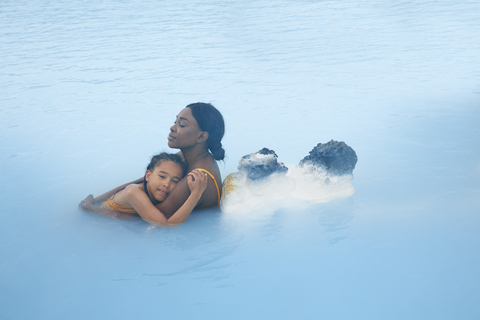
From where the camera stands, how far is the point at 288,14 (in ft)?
44.8

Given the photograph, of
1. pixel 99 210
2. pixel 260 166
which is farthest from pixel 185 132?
pixel 99 210

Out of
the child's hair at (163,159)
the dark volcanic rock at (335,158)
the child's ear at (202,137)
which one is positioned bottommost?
the dark volcanic rock at (335,158)

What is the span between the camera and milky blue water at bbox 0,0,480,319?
2.96 meters

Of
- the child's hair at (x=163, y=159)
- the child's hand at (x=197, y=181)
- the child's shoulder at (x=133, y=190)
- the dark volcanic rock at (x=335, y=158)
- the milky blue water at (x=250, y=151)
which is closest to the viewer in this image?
the milky blue water at (x=250, y=151)

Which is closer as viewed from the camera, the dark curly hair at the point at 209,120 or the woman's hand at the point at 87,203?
the dark curly hair at the point at 209,120

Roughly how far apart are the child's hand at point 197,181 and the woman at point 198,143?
0.34 ft

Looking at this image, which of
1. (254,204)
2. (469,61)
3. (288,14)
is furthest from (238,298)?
(288,14)

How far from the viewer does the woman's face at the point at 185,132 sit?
3668mm

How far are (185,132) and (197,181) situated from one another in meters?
0.42

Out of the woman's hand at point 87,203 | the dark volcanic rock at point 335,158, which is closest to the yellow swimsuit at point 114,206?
the woman's hand at point 87,203

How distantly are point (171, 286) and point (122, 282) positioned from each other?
1.02 feet

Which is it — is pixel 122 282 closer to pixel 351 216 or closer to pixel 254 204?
pixel 254 204

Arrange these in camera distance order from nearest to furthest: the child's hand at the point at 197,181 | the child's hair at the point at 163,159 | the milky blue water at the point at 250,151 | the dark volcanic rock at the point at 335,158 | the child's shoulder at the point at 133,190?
the milky blue water at the point at 250,151, the child's hand at the point at 197,181, the child's shoulder at the point at 133,190, the child's hair at the point at 163,159, the dark volcanic rock at the point at 335,158

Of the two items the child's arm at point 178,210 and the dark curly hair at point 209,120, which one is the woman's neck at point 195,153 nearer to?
the dark curly hair at point 209,120
